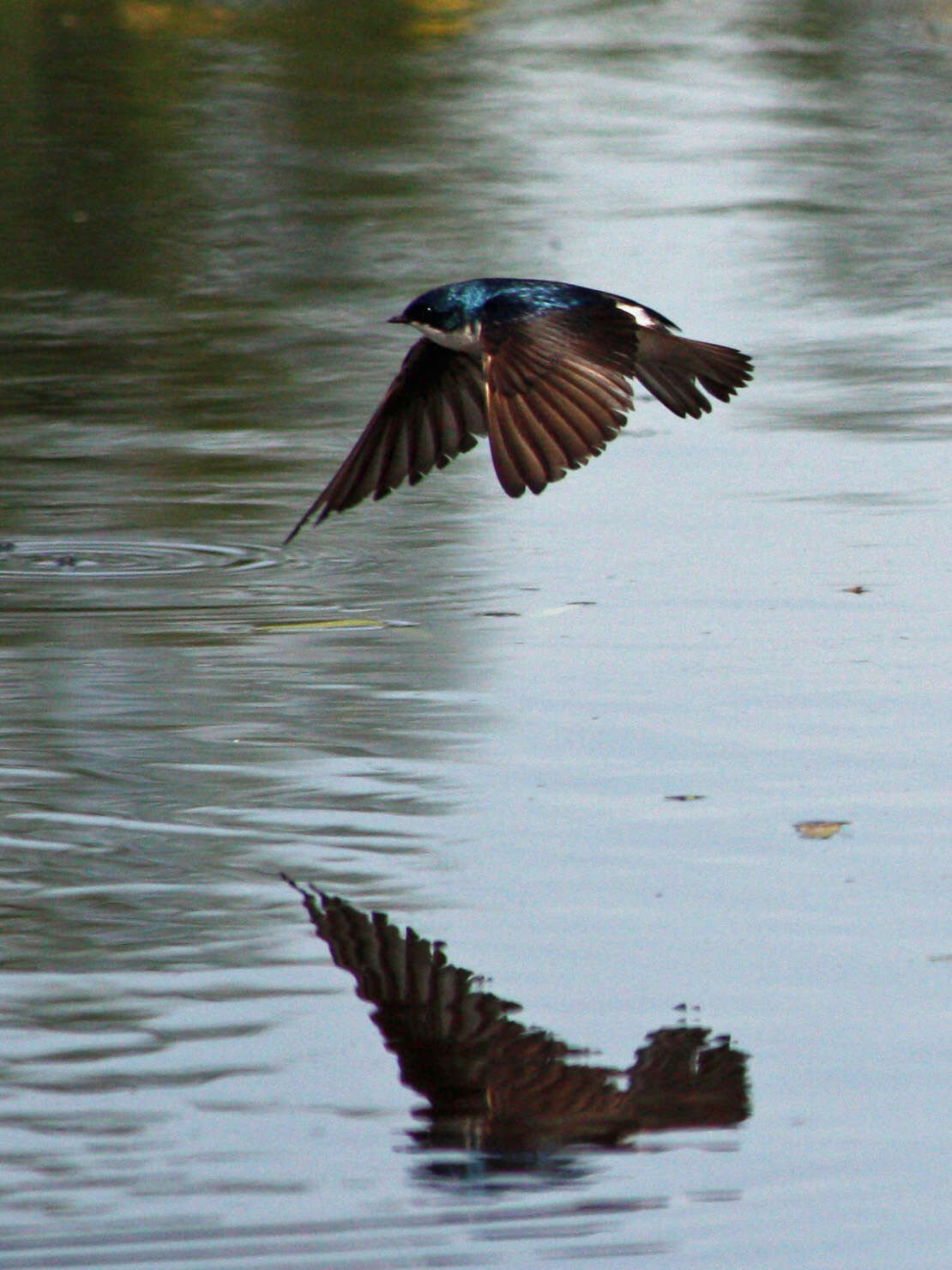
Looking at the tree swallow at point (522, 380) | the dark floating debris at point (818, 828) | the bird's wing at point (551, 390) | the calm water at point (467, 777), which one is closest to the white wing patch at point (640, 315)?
the tree swallow at point (522, 380)

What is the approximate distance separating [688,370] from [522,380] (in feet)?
2.47

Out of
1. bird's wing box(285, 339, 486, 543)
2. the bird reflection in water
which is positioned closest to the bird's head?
bird's wing box(285, 339, 486, 543)

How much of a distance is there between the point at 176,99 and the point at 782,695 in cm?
1080

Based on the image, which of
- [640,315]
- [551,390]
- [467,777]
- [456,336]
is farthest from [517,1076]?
[640,315]

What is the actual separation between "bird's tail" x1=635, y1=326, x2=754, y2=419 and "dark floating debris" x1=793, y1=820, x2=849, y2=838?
6.20 feet

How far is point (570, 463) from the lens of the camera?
18.8 ft

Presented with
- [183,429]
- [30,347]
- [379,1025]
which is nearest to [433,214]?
[30,347]

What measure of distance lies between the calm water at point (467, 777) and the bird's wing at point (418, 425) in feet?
0.85

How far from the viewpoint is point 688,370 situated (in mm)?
6500

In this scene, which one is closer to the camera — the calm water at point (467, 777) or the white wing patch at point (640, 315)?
the calm water at point (467, 777)

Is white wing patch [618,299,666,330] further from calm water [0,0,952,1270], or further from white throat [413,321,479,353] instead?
calm water [0,0,952,1270]

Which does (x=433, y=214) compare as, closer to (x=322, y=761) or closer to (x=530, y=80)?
(x=530, y=80)

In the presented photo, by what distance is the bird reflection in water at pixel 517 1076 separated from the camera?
12.0 feet

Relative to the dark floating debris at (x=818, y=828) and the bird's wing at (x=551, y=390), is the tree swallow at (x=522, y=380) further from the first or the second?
the dark floating debris at (x=818, y=828)
